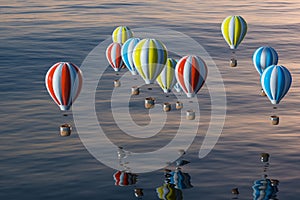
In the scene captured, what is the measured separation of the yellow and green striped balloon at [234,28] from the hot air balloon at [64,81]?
3844 centimetres

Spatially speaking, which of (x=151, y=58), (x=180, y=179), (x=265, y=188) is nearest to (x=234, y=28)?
(x=151, y=58)

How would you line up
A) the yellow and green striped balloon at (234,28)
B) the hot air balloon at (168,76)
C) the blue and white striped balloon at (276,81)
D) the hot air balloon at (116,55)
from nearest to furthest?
the blue and white striped balloon at (276,81), the hot air balloon at (168,76), the hot air balloon at (116,55), the yellow and green striped balloon at (234,28)

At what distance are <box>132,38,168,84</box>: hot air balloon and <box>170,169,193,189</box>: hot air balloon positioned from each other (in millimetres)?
14541

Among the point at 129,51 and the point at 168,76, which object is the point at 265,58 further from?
the point at 129,51

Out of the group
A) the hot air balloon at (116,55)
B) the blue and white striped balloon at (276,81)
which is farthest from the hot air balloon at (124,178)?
the hot air balloon at (116,55)

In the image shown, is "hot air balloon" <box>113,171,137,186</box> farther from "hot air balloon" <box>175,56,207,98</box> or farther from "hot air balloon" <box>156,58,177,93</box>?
"hot air balloon" <box>156,58,177,93</box>

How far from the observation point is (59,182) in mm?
65875

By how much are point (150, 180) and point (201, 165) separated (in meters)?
6.39

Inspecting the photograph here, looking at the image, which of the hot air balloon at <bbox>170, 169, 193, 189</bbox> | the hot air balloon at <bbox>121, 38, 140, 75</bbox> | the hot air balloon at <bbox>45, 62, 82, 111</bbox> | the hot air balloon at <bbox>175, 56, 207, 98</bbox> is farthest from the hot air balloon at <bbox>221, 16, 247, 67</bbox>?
the hot air balloon at <bbox>170, 169, 193, 189</bbox>

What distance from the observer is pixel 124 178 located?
6756 cm

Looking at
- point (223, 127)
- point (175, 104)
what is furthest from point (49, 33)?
point (223, 127)

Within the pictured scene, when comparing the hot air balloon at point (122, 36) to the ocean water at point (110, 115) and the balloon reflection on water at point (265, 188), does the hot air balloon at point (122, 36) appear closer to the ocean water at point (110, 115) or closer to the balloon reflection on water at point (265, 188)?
the ocean water at point (110, 115)

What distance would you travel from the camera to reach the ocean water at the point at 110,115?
66.0 metres

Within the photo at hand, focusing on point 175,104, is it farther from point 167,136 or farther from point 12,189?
point 12,189
